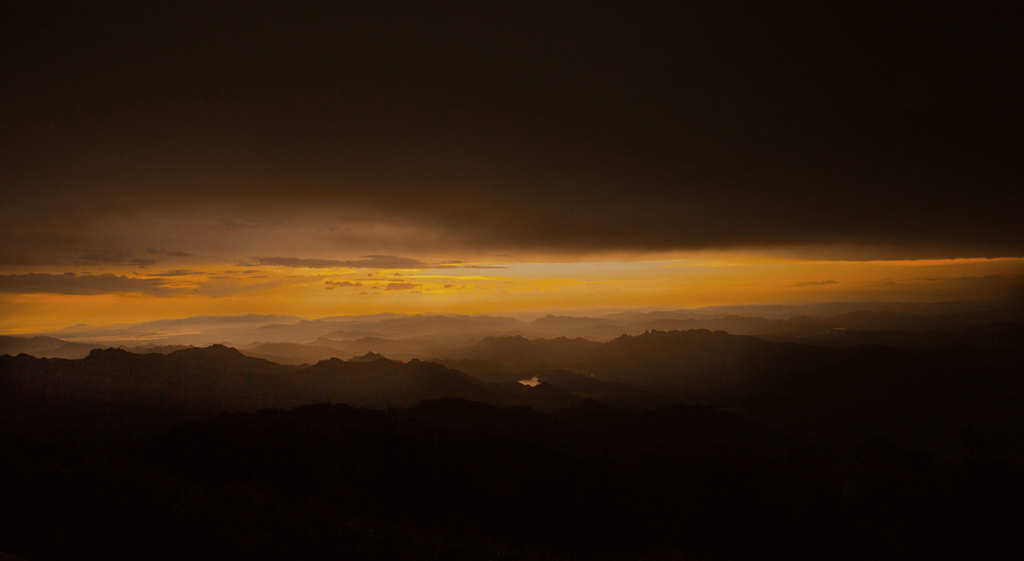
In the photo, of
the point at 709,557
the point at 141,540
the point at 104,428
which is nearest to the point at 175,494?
the point at 141,540

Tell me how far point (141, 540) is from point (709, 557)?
86342 millimetres

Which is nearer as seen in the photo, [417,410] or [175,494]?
[175,494]

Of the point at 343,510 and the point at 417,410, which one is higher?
the point at 343,510

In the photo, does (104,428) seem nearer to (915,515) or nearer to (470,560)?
(470,560)

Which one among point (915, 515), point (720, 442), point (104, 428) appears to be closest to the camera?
point (915, 515)

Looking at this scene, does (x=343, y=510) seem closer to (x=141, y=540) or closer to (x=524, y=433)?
(x=141, y=540)

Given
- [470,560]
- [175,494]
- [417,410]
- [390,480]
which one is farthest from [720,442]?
[175,494]

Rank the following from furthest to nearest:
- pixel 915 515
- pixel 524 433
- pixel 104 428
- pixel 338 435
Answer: pixel 524 433 → pixel 104 428 → pixel 338 435 → pixel 915 515

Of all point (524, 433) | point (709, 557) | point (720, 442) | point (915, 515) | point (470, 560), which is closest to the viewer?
point (470, 560)

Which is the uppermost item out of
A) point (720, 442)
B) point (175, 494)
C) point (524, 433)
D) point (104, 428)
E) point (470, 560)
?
point (175, 494)

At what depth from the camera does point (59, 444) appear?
270 ft

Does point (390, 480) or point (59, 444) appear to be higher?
point (59, 444)

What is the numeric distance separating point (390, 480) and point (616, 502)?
166ft

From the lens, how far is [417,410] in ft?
630
